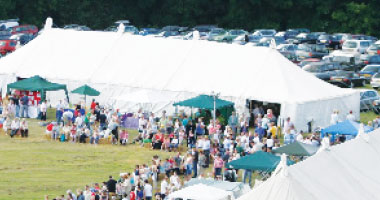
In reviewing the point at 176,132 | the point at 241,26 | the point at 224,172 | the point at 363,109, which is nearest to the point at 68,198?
the point at 224,172

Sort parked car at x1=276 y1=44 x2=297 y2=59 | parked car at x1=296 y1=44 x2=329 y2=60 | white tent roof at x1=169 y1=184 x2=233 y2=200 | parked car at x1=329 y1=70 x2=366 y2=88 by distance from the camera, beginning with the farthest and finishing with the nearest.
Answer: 1. parked car at x1=296 y1=44 x2=329 y2=60
2. parked car at x1=276 y1=44 x2=297 y2=59
3. parked car at x1=329 y1=70 x2=366 y2=88
4. white tent roof at x1=169 y1=184 x2=233 y2=200

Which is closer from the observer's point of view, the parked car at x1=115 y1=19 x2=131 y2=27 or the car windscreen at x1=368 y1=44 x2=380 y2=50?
the car windscreen at x1=368 y1=44 x2=380 y2=50

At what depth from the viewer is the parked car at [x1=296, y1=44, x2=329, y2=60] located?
60188 millimetres

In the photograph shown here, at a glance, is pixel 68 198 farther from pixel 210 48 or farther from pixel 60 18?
pixel 60 18

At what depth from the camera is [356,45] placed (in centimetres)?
6275

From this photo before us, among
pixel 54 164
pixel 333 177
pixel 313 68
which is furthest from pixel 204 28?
A: pixel 333 177

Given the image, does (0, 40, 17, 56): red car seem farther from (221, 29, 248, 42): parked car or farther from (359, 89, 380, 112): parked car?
(359, 89, 380, 112): parked car

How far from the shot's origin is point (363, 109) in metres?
44.2

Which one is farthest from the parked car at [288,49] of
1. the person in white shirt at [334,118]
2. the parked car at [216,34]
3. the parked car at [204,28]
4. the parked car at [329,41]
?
the person in white shirt at [334,118]

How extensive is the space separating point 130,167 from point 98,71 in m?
10.8

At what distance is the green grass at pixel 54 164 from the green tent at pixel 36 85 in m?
3.42

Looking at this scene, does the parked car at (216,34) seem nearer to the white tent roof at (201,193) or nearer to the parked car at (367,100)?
the parked car at (367,100)

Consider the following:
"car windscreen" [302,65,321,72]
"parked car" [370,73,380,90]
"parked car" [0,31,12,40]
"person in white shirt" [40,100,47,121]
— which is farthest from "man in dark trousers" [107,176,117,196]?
"parked car" [0,31,12,40]

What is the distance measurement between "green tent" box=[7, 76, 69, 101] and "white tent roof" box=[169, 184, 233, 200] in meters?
16.9
